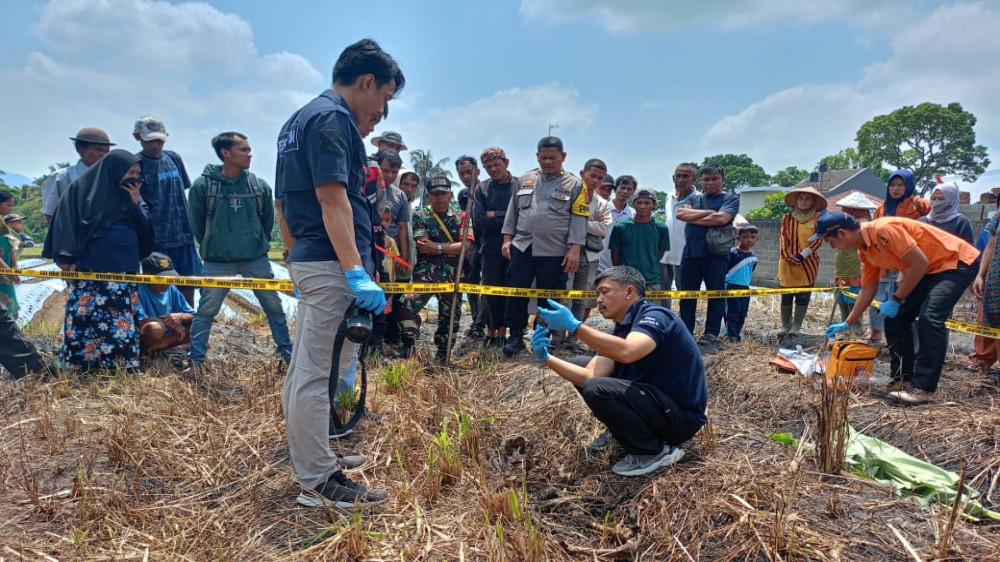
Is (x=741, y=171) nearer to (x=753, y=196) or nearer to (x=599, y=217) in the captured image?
(x=753, y=196)

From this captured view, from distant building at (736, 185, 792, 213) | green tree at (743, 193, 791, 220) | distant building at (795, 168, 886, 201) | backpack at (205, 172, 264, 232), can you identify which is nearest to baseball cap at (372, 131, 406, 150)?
backpack at (205, 172, 264, 232)

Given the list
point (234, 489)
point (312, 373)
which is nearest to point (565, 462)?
point (312, 373)

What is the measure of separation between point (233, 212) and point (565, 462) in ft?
11.0

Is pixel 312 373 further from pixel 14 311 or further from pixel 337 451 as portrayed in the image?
pixel 14 311

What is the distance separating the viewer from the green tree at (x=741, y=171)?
6350cm

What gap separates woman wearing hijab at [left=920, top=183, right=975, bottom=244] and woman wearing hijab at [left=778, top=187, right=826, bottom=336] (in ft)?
3.49

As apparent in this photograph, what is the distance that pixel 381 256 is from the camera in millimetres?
4883

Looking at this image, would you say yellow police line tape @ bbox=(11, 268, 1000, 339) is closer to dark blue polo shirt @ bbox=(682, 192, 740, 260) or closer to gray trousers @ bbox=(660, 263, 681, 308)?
dark blue polo shirt @ bbox=(682, 192, 740, 260)

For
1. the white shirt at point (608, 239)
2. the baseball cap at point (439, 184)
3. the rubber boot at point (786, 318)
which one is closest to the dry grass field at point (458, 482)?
the baseball cap at point (439, 184)

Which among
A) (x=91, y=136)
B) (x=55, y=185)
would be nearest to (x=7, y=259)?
(x=55, y=185)

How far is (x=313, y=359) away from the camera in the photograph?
217cm

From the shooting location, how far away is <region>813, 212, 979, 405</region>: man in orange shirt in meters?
3.58

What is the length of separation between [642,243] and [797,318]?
207cm

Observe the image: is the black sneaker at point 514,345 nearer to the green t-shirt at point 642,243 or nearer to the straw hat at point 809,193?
the green t-shirt at point 642,243
